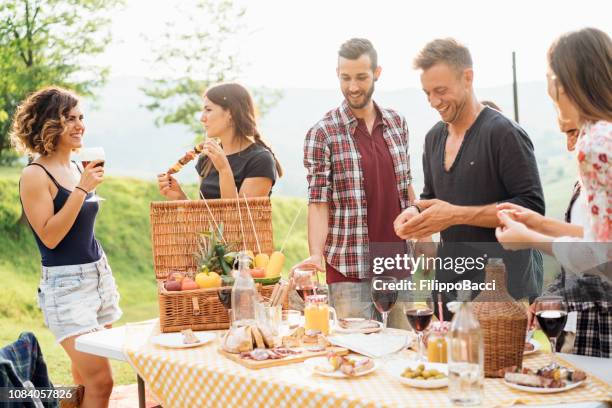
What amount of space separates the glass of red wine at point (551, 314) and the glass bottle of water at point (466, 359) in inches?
12.2

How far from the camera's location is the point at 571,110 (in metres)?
2.16

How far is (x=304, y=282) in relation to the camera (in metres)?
2.75

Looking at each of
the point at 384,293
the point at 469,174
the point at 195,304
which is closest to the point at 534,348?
the point at 384,293

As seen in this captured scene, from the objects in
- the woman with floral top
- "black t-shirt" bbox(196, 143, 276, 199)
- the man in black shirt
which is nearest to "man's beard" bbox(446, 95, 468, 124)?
the man in black shirt

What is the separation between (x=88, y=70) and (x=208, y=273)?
8856mm

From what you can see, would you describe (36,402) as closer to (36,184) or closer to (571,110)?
(36,184)

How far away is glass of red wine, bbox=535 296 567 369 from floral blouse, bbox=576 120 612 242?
273mm

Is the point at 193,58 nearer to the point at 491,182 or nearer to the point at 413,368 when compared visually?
the point at 491,182

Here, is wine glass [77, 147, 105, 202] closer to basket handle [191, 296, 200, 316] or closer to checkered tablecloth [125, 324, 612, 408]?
basket handle [191, 296, 200, 316]

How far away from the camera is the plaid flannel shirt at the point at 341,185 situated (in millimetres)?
3527

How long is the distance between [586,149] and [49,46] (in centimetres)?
1004

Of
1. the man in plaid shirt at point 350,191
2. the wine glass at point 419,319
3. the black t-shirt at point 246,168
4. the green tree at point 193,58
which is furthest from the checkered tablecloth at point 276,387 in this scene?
the green tree at point 193,58

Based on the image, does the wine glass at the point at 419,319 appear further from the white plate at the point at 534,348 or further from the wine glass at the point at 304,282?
the wine glass at the point at 304,282

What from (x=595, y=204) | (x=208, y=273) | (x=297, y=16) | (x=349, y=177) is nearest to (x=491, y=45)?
(x=297, y=16)
